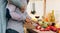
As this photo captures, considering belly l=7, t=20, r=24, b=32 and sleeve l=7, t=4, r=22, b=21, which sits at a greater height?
sleeve l=7, t=4, r=22, b=21

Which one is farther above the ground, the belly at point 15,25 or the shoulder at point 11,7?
the shoulder at point 11,7

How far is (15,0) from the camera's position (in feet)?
3.52

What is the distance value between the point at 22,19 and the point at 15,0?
0.15 m

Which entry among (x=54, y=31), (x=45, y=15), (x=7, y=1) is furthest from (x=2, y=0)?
(x=45, y=15)

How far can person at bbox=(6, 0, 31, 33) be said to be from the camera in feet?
3.56

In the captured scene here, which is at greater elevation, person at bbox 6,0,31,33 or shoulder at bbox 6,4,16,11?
shoulder at bbox 6,4,16,11

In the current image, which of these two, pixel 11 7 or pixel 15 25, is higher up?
pixel 11 7

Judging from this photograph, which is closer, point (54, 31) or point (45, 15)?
point (54, 31)

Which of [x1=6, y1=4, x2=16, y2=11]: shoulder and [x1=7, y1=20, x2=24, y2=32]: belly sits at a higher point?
[x1=6, y1=4, x2=16, y2=11]: shoulder

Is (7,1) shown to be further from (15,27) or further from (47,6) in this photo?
(47,6)

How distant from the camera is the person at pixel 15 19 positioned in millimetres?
1085

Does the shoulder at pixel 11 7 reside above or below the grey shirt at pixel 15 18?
above

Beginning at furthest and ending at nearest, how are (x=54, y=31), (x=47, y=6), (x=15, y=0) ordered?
1. (x=47, y=6)
2. (x=54, y=31)
3. (x=15, y=0)

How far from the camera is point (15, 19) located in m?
1.10
